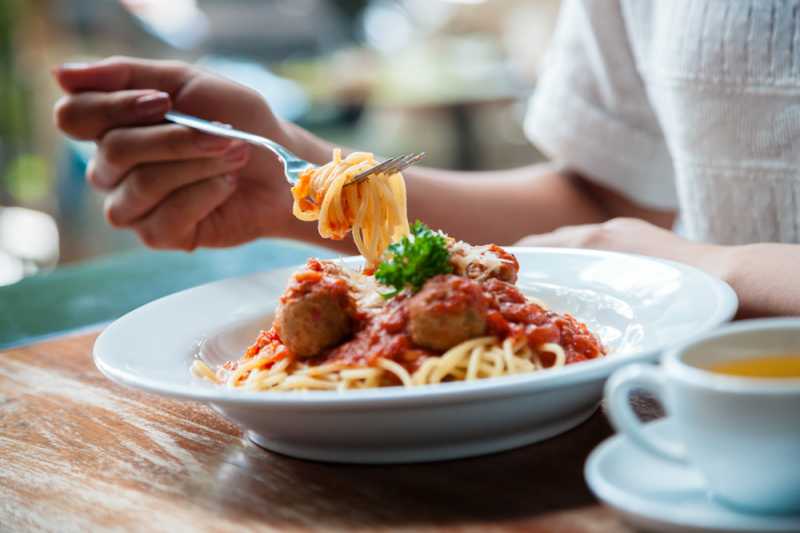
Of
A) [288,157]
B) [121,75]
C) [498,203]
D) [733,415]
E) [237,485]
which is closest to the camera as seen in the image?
[733,415]

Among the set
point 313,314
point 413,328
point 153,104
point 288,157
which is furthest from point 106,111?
point 413,328

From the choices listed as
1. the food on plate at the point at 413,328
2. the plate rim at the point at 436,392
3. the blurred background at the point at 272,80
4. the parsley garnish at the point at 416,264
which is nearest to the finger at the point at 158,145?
the food on plate at the point at 413,328

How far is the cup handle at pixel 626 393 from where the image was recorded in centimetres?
78

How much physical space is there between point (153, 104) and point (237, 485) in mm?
914

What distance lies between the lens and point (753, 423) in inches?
27.8

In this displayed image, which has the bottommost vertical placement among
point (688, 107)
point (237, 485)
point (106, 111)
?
point (237, 485)

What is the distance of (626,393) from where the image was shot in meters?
0.80

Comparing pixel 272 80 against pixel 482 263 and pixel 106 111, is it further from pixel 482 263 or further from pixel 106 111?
pixel 482 263

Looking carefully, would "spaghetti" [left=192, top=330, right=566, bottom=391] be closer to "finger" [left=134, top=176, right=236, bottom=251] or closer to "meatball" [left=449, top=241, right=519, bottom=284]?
"meatball" [left=449, top=241, right=519, bottom=284]

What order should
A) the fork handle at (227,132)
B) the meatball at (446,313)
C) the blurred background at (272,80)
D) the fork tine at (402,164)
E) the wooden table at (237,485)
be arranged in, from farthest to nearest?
the blurred background at (272,80), the fork handle at (227,132), the fork tine at (402,164), the meatball at (446,313), the wooden table at (237,485)

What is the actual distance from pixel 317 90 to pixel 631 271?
21.4 feet

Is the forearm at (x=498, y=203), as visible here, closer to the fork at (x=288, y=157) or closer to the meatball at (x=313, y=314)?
the fork at (x=288, y=157)

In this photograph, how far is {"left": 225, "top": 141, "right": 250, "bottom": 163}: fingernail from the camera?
5.82 feet

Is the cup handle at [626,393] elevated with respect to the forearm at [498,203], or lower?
elevated
